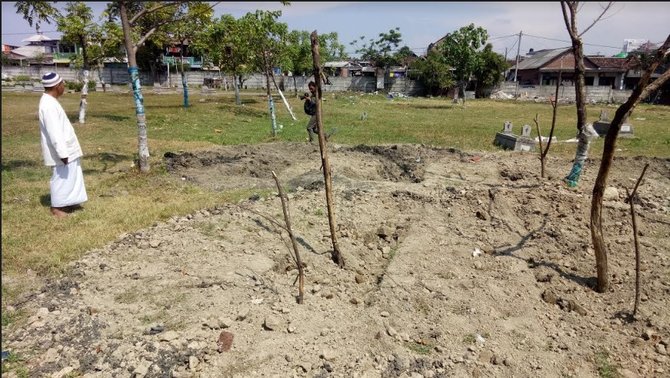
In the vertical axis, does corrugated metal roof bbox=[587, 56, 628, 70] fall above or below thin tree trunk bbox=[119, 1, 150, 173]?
above

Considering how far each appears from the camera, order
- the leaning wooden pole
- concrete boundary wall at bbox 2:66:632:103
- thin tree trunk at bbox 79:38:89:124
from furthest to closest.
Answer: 1. concrete boundary wall at bbox 2:66:632:103
2. thin tree trunk at bbox 79:38:89:124
3. the leaning wooden pole

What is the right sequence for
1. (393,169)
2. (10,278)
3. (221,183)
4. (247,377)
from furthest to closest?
(393,169), (221,183), (10,278), (247,377)

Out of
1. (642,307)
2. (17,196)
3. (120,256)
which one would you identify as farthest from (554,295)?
(17,196)

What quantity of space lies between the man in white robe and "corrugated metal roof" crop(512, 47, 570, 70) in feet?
143

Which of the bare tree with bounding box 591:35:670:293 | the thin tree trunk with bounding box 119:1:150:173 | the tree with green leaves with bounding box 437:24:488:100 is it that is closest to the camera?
the bare tree with bounding box 591:35:670:293

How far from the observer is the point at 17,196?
6.63m

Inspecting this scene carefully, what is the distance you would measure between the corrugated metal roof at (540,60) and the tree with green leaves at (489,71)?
710 cm

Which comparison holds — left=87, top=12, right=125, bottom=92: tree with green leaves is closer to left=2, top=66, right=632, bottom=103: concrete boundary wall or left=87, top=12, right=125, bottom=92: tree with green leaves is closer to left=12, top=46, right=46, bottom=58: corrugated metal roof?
left=2, top=66, right=632, bottom=103: concrete boundary wall

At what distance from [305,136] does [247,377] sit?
10.3 m

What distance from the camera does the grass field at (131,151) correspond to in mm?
5062

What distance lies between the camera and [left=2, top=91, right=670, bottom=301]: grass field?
16.6 ft

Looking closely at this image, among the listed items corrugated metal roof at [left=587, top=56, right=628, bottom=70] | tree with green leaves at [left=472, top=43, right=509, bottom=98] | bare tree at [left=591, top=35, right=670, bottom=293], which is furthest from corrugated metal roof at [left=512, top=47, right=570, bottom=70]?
bare tree at [left=591, top=35, right=670, bottom=293]

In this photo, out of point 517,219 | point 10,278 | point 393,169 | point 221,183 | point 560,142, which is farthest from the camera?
point 560,142

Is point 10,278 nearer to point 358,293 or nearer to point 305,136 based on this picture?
point 358,293
